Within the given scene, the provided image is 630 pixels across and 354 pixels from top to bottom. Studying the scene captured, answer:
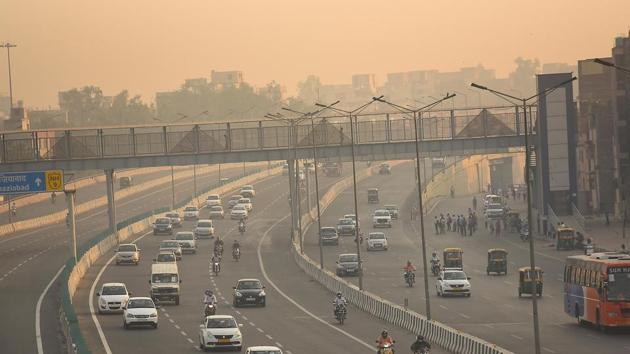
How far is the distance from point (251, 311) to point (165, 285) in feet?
17.4

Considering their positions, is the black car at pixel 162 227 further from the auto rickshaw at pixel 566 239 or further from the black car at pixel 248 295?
the black car at pixel 248 295

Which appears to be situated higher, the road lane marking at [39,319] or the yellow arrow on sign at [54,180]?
the yellow arrow on sign at [54,180]

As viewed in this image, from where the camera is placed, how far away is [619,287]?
51.8m

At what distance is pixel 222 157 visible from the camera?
125125 millimetres

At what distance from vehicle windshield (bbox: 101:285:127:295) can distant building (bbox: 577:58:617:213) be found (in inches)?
2738

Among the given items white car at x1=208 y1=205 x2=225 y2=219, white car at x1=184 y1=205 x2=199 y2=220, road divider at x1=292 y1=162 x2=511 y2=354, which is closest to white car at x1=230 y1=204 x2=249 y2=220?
white car at x1=208 y1=205 x2=225 y2=219

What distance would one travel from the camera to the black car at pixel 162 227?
127 metres

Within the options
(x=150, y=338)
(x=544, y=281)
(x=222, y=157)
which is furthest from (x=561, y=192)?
(x=150, y=338)

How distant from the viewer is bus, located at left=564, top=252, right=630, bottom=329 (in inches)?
2044

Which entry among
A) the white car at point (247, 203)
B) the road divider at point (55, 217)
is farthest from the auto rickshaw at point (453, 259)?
the white car at point (247, 203)

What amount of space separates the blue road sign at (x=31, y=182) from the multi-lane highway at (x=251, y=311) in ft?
19.7

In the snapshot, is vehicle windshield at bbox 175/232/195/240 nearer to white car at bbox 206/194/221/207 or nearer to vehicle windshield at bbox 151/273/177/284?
vehicle windshield at bbox 151/273/177/284

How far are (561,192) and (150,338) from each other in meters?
66.4

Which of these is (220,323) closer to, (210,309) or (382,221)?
(210,309)
